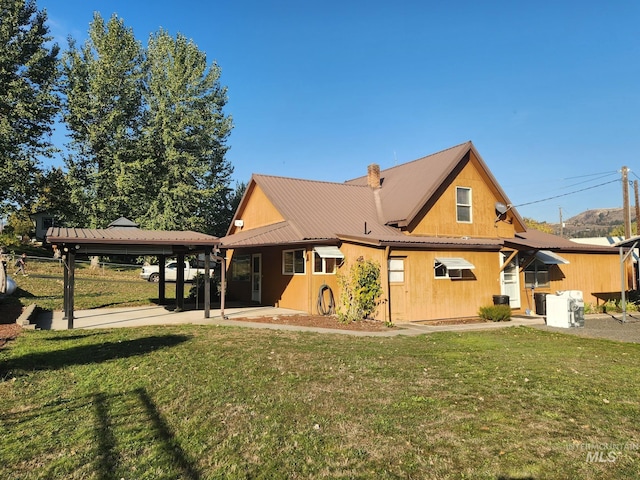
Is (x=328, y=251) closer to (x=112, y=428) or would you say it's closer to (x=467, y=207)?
(x=467, y=207)

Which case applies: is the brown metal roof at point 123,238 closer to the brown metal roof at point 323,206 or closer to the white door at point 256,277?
the brown metal roof at point 323,206

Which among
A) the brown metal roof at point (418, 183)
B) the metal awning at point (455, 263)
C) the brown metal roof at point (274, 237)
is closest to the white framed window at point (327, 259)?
the brown metal roof at point (274, 237)

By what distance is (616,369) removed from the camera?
7582 mm

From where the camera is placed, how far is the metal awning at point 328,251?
621 inches

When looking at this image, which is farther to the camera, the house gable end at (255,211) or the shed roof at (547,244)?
the house gable end at (255,211)

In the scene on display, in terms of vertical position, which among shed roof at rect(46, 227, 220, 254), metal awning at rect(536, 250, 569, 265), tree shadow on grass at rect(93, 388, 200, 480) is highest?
shed roof at rect(46, 227, 220, 254)

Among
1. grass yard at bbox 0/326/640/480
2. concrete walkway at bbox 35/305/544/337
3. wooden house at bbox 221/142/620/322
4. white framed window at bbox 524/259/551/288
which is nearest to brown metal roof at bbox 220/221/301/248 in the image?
wooden house at bbox 221/142/620/322

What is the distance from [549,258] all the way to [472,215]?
3.77 meters

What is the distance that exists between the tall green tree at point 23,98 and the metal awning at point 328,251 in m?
24.7

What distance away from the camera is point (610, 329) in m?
13.5

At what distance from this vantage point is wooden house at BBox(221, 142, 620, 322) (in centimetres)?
1530

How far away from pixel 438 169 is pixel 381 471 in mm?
16488

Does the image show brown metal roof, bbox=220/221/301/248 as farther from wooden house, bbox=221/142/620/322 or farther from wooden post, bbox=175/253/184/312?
wooden post, bbox=175/253/184/312

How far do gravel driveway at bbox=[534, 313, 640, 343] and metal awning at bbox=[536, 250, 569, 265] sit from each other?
2614mm
